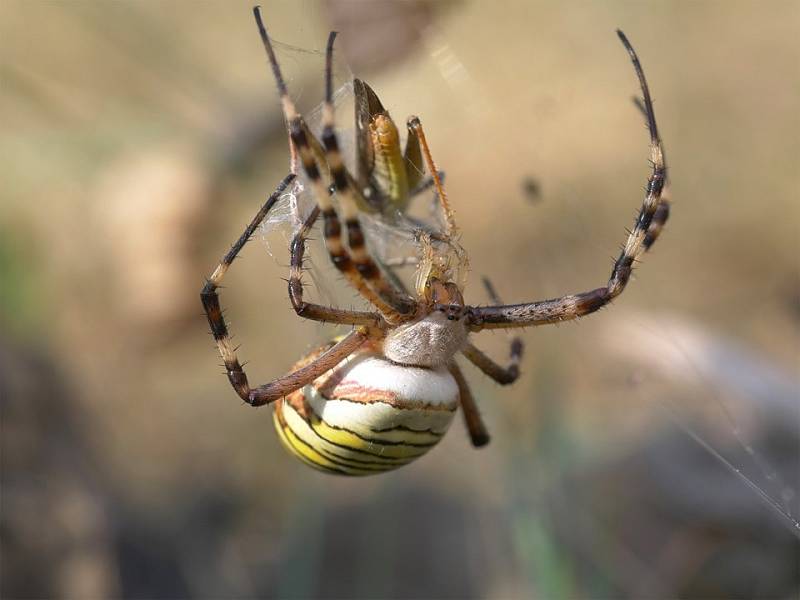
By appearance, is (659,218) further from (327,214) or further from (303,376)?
(303,376)

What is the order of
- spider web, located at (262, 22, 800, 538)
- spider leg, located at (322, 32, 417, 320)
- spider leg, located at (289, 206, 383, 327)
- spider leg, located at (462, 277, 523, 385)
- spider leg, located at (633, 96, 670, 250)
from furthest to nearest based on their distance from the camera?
spider web, located at (262, 22, 800, 538)
spider leg, located at (462, 277, 523, 385)
spider leg, located at (633, 96, 670, 250)
spider leg, located at (289, 206, 383, 327)
spider leg, located at (322, 32, 417, 320)

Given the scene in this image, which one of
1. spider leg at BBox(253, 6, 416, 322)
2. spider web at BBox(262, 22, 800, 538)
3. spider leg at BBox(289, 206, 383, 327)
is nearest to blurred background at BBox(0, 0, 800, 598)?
spider web at BBox(262, 22, 800, 538)

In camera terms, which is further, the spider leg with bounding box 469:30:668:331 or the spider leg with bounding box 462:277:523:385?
Result: the spider leg with bounding box 462:277:523:385

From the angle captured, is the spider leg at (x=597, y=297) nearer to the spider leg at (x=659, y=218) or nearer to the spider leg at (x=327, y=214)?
the spider leg at (x=659, y=218)

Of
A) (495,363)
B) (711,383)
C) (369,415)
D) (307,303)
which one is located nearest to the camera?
(369,415)

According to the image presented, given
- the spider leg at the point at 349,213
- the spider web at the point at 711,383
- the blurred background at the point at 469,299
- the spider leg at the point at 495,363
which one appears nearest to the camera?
the spider leg at the point at 349,213

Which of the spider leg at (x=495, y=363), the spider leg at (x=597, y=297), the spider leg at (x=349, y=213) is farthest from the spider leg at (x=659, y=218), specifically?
the spider leg at (x=349, y=213)

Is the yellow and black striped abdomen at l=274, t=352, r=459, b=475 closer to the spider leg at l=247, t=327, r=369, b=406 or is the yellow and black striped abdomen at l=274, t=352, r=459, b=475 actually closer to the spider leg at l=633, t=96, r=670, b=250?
the spider leg at l=247, t=327, r=369, b=406

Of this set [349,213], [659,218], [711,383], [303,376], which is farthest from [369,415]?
[711,383]
